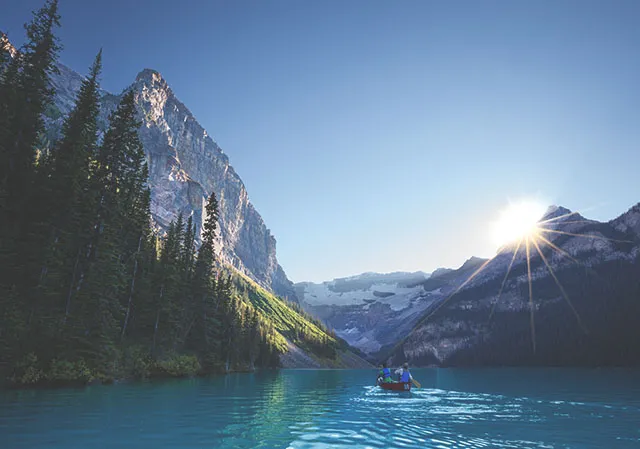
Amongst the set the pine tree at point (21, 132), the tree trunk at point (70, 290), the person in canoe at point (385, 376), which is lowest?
the person in canoe at point (385, 376)

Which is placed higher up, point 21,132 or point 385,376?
point 21,132

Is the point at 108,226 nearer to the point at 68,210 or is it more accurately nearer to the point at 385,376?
the point at 68,210

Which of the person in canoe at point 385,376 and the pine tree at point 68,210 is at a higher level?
the pine tree at point 68,210

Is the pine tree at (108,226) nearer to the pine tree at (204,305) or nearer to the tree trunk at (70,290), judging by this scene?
the tree trunk at (70,290)

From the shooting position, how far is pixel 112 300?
45125 millimetres

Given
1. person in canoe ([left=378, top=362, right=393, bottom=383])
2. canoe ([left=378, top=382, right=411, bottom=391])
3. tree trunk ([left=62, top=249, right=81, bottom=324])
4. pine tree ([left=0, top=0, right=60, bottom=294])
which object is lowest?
canoe ([left=378, top=382, right=411, bottom=391])

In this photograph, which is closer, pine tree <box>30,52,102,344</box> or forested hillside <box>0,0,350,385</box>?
forested hillside <box>0,0,350,385</box>

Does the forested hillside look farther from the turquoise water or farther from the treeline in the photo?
the turquoise water

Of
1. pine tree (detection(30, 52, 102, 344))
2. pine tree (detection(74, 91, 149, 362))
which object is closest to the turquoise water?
pine tree (detection(74, 91, 149, 362))

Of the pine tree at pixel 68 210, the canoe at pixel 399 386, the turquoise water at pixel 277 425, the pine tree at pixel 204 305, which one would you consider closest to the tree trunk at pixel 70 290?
the pine tree at pixel 68 210

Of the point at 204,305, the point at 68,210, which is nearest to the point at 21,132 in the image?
the point at 68,210

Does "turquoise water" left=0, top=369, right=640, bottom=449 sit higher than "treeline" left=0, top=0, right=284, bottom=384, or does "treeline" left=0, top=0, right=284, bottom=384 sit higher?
"treeline" left=0, top=0, right=284, bottom=384

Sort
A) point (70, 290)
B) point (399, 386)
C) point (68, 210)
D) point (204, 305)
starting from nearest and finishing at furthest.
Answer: point (68, 210)
point (70, 290)
point (399, 386)
point (204, 305)

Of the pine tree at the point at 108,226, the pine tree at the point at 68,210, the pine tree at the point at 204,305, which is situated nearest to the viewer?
the pine tree at the point at 68,210
